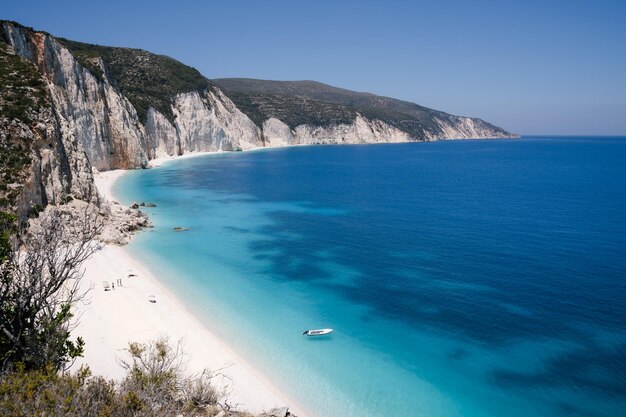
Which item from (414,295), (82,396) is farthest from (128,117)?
(82,396)

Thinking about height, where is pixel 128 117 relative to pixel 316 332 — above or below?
above

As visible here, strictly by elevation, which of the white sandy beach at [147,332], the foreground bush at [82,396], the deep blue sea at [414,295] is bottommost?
the deep blue sea at [414,295]

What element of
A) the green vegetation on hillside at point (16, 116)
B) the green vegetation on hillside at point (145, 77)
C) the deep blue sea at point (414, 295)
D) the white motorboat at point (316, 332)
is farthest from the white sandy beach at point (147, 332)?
the green vegetation on hillside at point (145, 77)

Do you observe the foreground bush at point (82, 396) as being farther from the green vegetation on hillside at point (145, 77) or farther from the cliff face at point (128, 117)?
the green vegetation on hillside at point (145, 77)

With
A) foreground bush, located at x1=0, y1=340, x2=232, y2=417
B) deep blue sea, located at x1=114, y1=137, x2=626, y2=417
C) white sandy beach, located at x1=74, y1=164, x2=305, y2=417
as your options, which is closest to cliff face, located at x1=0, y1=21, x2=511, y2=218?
deep blue sea, located at x1=114, y1=137, x2=626, y2=417

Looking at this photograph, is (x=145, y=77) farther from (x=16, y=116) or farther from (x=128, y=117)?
(x=16, y=116)

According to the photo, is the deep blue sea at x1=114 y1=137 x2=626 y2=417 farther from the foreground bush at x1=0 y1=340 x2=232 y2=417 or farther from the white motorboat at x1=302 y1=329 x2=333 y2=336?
the foreground bush at x1=0 y1=340 x2=232 y2=417
